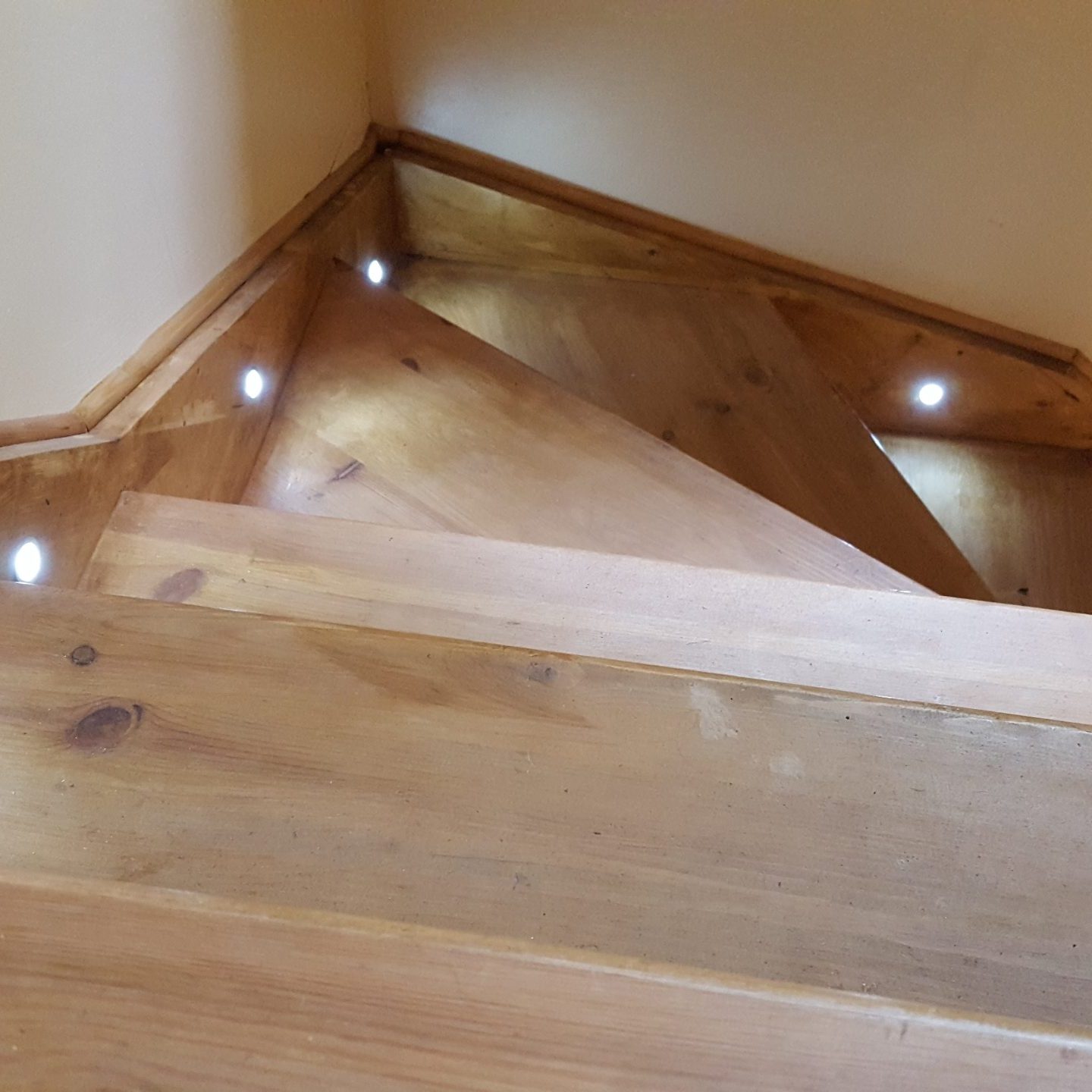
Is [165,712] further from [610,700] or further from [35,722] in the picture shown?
[610,700]

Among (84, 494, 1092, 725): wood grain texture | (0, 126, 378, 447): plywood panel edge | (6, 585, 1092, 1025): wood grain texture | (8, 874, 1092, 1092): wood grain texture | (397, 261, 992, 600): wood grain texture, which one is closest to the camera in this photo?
(8, 874, 1092, 1092): wood grain texture

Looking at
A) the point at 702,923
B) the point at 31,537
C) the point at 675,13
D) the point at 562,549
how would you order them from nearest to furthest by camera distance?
the point at 702,923, the point at 31,537, the point at 562,549, the point at 675,13

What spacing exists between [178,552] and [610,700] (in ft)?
2.10

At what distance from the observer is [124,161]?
1.23 metres

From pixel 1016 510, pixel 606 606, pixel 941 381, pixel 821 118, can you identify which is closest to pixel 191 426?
pixel 606 606

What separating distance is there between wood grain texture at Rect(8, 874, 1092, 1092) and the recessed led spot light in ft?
6.03

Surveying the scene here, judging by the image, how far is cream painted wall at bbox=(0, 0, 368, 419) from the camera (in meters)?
1.04

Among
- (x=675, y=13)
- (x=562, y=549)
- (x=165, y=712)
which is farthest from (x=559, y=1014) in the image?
(x=675, y=13)

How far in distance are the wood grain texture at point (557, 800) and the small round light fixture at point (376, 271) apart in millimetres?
1498

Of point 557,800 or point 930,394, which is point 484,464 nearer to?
point 557,800

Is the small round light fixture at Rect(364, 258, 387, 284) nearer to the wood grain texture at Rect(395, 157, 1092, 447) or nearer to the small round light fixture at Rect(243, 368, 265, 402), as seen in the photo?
the wood grain texture at Rect(395, 157, 1092, 447)

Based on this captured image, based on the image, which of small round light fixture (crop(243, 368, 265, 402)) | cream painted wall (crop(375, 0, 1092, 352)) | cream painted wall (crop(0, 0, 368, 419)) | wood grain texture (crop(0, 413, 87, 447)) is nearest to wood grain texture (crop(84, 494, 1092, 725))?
wood grain texture (crop(0, 413, 87, 447))

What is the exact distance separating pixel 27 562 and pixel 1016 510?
205 cm

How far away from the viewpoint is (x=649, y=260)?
7.11ft
